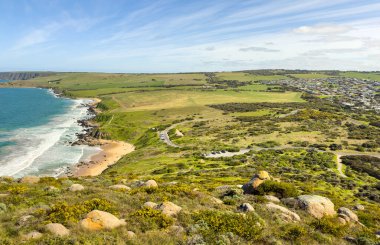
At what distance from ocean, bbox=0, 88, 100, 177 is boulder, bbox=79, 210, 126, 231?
65.0m

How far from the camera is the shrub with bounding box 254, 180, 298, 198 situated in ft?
92.8

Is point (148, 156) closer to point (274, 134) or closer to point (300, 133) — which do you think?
point (274, 134)

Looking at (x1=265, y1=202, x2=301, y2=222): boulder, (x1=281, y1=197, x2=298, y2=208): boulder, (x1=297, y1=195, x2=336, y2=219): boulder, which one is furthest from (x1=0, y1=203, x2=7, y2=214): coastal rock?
(x1=297, y1=195, x2=336, y2=219): boulder

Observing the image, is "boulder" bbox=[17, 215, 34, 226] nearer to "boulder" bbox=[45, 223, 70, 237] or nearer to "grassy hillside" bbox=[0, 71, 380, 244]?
"grassy hillside" bbox=[0, 71, 380, 244]

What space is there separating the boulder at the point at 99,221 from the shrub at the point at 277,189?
16193 millimetres

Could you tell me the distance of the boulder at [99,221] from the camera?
16500 millimetres

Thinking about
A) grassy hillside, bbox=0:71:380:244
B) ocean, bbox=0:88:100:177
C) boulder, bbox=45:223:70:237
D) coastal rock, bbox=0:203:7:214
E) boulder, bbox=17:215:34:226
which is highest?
boulder, bbox=45:223:70:237

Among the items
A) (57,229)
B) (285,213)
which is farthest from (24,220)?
(285,213)

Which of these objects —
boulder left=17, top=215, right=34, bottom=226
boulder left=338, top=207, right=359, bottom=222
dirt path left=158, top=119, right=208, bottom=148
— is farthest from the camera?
dirt path left=158, top=119, right=208, bottom=148

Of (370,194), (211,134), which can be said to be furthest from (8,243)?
(211,134)

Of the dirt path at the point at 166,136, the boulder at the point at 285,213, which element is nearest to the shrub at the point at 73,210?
the boulder at the point at 285,213

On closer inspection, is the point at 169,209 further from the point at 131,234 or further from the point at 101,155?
the point at 101,155

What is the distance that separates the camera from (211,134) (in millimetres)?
112625

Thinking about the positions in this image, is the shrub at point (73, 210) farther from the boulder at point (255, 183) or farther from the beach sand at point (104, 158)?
the beach sand at point (104, 158)
